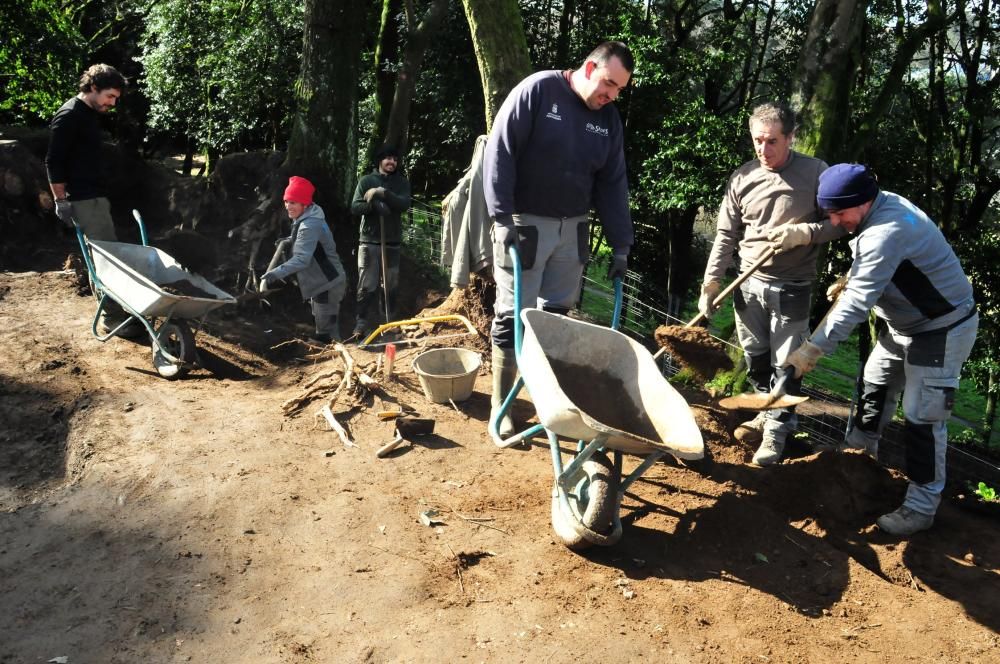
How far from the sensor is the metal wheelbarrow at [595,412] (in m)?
3.12

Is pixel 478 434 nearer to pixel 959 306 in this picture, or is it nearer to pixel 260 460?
pixel 260 460

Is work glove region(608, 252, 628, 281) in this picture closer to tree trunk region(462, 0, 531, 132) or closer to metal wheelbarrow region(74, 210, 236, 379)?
tree trunk region(462, 0, 531, 132)

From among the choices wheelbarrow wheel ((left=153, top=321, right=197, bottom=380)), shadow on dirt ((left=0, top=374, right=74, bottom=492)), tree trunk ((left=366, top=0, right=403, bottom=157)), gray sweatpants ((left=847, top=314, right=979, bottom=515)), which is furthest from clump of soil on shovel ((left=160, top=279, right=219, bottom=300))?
tree trunk ((left=366, top=0, right=403, bottom=157))

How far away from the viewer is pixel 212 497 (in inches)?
153

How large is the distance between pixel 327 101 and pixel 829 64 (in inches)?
209

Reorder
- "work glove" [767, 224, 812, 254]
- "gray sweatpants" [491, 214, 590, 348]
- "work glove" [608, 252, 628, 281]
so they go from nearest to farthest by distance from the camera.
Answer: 1. "work glove" [767, 224, 812, 254]
2. "gray sweatpants" [491, 214, 590, 348]
3. "work glove" [608, 252, 628, 281]

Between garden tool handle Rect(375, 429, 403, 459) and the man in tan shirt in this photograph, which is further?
garden tool handle Rect(375, 429, 403, 459)

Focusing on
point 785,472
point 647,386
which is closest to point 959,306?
point 785,472

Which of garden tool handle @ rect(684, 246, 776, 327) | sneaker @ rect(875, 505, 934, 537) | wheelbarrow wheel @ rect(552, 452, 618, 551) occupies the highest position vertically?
garden tool handle @ rect(684, 246, 776, 327)

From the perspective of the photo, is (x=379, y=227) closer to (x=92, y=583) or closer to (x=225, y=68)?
(x=92, y=583)

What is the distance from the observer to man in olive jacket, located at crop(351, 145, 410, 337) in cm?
698

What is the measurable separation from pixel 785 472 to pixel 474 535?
1.79m

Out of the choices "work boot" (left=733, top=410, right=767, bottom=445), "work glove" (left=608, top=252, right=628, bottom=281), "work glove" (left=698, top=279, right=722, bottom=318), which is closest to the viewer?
"work glove" (left=608, top=252, right=628, bottom=281)

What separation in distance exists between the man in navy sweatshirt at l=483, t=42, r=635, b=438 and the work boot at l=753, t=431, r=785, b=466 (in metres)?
1.30
